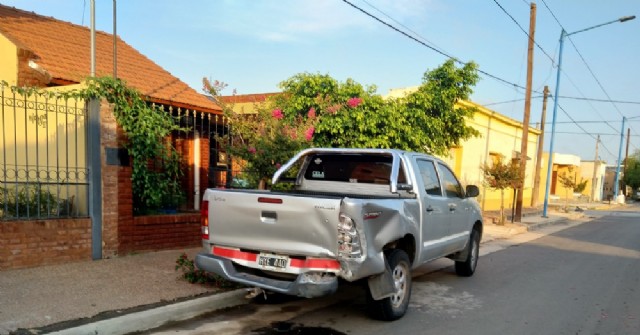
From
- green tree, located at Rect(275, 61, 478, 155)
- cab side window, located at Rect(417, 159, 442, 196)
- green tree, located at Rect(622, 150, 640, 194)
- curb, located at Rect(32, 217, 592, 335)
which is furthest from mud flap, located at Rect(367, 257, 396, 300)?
green tree, located at Rect(622, 150, 640, 194)

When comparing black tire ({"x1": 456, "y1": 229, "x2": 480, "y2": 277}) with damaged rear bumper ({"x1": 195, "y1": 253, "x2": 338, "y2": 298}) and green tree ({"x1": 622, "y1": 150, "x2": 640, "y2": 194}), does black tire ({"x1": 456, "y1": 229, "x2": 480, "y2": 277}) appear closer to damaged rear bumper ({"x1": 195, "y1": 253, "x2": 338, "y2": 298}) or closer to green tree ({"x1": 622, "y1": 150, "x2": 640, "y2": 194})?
damaged rear bumper ({"x1": 195, "y1": 253, "x2": 338, "y2": 298})

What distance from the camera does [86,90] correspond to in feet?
22.8

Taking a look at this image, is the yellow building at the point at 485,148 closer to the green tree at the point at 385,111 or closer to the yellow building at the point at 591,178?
the green tree at the point at 385,111

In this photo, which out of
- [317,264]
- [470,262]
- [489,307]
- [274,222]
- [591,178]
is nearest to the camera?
[317,264]

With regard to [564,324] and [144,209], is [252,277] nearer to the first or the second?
[564,324]

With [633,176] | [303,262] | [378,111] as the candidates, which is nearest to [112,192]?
[303,262]

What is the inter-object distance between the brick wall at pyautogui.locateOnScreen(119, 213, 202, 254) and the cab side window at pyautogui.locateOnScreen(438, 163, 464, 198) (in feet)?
14.6

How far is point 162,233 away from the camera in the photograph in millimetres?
→ 7980

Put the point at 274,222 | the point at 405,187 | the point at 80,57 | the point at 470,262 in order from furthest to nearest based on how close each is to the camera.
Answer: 1. the point at 80,57
2. the point at 470,262
3. the point at 405,187
4. the point at 274,222

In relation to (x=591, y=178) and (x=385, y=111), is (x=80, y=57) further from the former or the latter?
(x=591, y=178)

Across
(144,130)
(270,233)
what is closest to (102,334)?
(270,233)

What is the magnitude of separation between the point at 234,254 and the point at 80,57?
808cm

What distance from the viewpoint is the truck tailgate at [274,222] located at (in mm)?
4348

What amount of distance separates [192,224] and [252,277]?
4.06m
